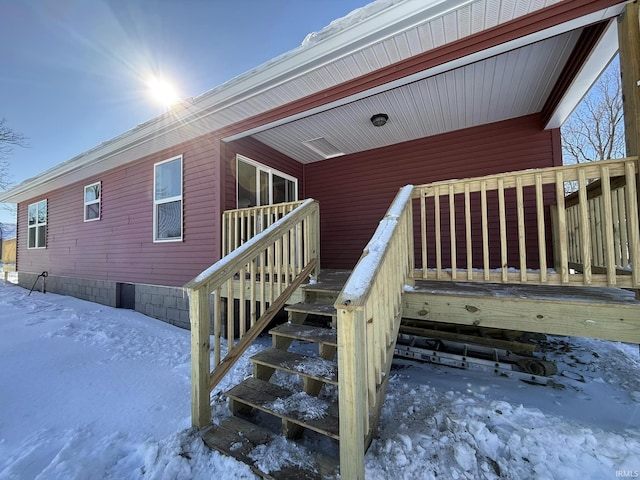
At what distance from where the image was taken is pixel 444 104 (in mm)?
4121

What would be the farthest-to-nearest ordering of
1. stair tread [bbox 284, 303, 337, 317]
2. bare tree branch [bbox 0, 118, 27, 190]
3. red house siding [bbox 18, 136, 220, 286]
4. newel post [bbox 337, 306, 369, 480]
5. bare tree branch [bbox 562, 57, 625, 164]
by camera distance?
bare tree branch [bbox 0, 118, 27, 190], bare tree branch [bbox 562, 57, 625, 164], red house siding [bbox 18, 136, 220, 286], stair tread [bbox 284, 303, 337, 317], newel post [bbox 337, 306, 369, 480]

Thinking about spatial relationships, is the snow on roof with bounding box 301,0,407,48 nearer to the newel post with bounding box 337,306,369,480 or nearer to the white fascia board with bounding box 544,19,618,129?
the white fascia board with bounding box 544,19,618,129

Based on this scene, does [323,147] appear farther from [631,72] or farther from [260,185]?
[631,72]

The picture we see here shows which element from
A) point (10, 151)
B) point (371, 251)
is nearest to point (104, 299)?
point (371, 251)

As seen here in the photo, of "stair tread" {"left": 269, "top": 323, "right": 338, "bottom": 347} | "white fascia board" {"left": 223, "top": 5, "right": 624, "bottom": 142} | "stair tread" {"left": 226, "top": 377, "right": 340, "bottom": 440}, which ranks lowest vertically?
"stair tread" {"left": 226, "top": 377, "right": 340, "bottom": 440}

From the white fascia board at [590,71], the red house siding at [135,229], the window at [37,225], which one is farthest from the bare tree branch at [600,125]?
the window at [37,225]

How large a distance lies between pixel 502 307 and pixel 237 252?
7.99 feet

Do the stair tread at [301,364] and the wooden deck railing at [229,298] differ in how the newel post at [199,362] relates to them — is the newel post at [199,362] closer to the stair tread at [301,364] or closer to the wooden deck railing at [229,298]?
the wooden deck railing at [229,298]

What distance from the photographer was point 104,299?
6656mm

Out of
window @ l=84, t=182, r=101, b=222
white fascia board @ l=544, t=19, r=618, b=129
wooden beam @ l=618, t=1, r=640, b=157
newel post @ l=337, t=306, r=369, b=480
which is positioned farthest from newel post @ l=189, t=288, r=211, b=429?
window @ l=84, t=182, r=101, b=222

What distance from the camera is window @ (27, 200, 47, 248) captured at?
898 centimetres

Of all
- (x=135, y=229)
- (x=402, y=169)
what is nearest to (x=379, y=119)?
(x=402, y=169)

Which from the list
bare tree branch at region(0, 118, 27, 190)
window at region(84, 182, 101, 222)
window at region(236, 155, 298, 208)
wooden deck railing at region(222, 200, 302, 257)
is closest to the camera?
wooden deck railing at region(222, 200, 302, 257)

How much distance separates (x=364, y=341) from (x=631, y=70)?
2.97 m
